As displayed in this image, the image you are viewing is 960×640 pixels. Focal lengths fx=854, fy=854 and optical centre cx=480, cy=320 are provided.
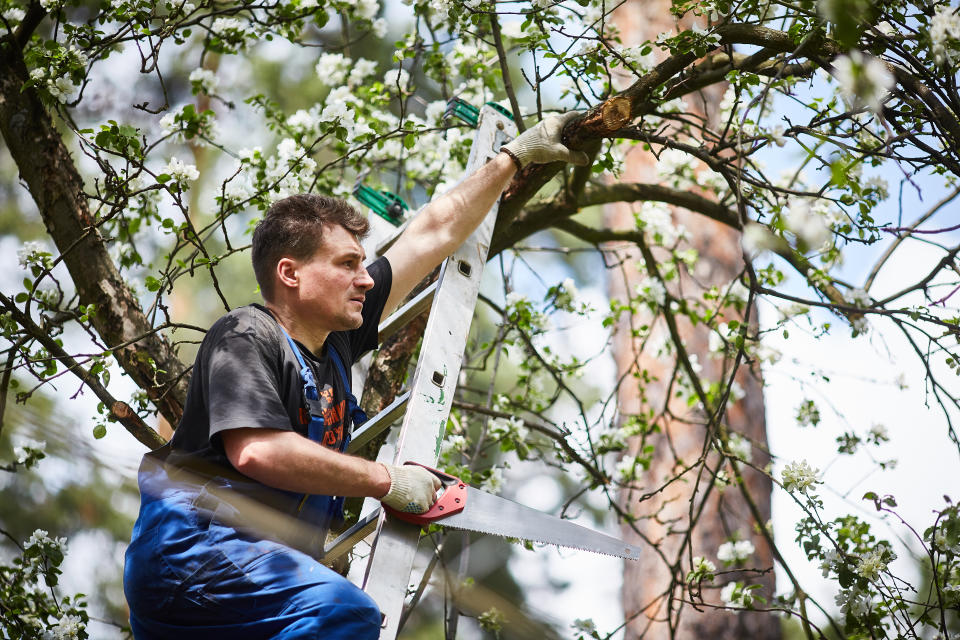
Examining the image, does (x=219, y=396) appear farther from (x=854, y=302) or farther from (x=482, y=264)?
(x=854, y=302)

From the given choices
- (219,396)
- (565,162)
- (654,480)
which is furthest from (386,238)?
(654,480)

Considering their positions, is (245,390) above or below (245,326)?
below

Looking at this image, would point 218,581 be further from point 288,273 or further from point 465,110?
point 465,110

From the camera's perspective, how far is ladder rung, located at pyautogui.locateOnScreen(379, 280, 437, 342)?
9.70ft

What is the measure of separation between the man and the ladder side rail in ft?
0.47

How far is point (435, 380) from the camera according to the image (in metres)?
2.56

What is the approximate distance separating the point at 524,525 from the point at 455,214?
1.06 metres

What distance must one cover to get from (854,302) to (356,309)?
1.42 meters

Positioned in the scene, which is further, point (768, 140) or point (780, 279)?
point (780, 279)

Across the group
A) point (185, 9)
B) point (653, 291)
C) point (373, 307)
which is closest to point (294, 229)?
point (373, 307)

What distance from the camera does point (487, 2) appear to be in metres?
3.06

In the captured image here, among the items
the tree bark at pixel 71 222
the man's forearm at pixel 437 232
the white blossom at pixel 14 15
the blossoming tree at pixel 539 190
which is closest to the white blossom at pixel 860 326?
the blossoming tree at pixel 539 190

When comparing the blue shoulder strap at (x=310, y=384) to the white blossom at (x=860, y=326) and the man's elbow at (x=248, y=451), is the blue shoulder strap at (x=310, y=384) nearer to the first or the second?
the man's elbow at (x=248, y=451)

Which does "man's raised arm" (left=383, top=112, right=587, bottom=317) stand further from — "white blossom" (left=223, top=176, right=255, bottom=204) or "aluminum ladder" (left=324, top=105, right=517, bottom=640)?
Result: "white blossom" (left=223, top=176, right=255, bottom=204)
